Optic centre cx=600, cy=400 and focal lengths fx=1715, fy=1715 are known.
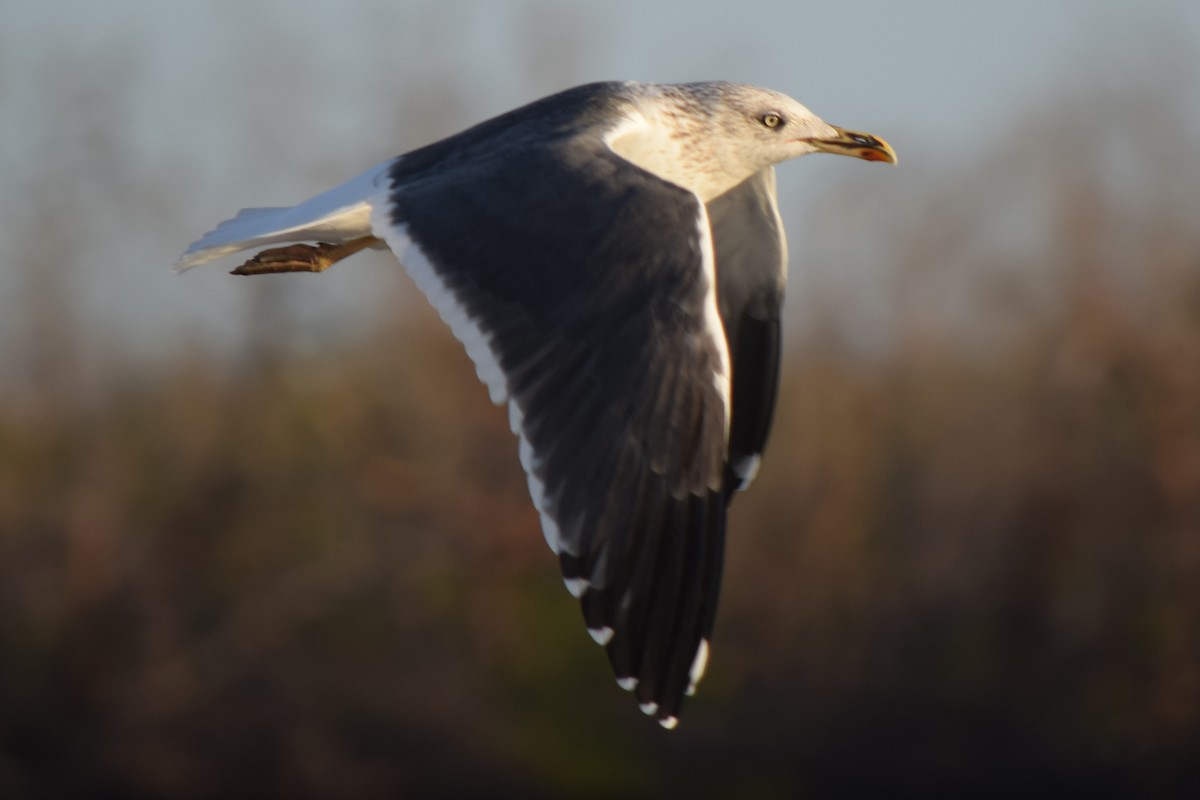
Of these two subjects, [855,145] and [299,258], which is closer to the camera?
[299,258]

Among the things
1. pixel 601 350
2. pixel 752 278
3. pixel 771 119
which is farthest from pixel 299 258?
pixel 601 350

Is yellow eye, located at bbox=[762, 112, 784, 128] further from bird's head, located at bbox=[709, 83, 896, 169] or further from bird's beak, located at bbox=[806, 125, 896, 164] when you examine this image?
bird's beak, located at bbox=[806, 125, 896, 164]

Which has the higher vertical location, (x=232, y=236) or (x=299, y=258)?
(x=232, y=236)

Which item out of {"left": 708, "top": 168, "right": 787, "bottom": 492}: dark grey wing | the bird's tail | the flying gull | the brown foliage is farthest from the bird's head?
the brown foliage

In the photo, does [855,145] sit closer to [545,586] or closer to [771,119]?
[771,119]

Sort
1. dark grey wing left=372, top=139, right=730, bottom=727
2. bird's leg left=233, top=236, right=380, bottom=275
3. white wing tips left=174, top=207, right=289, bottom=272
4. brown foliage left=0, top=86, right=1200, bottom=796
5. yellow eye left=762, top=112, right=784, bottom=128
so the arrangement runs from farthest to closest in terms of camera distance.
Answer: brown foliage left=0, top=86, right=1200, bottom=796, yellow eye left=762, top=112, right=784, bottom=128, bird's leg left=233, top=236, right=380, bottom=275, white wing tips left=174, top=207, right=289, bottom=272, dark grey wing left=372, top=139, right=730, bottom=727

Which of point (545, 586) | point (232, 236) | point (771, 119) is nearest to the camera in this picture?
point (232, 236)
